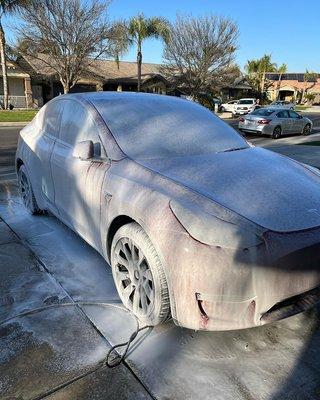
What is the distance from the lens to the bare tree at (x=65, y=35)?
26062 mm

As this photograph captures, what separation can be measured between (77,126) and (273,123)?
14.7 metres

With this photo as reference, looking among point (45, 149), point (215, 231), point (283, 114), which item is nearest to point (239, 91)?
point (283, 114)

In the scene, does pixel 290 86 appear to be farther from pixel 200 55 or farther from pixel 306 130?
pixel 306 130

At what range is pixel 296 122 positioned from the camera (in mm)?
18328

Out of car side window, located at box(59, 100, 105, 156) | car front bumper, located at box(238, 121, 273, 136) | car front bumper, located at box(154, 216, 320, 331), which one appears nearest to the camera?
car front bumper, located at box(154, 216, 320, 331)

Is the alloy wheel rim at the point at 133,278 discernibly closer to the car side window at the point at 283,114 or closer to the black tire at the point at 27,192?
the black tire at the point at 27,192

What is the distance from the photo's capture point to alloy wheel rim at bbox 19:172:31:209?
195 inches

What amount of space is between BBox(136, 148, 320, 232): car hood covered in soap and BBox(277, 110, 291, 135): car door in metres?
15.0

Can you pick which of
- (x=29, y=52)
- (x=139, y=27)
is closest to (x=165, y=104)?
(x=29, y=52)

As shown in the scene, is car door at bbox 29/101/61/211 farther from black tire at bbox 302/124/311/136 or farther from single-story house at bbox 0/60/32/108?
single-story house at bbox 0/60/32/108

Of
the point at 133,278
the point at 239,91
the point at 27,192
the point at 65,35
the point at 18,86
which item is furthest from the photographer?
the point at 239,91

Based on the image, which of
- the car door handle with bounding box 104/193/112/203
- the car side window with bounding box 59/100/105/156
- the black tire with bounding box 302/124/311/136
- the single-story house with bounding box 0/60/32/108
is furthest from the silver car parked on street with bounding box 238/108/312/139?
the single-story house with bounding box 0/60/32/108

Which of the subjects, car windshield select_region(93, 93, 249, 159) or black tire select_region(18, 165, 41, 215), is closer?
car windshield select_region(93, 93, 249, 159)

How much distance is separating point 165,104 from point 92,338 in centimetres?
233
